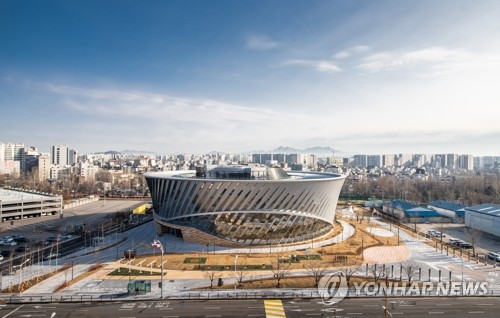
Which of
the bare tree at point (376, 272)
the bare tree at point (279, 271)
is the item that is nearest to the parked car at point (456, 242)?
the bare tree at point (376, 272)

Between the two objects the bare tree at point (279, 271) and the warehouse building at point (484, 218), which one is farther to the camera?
the warehouse building at point (484, 218)

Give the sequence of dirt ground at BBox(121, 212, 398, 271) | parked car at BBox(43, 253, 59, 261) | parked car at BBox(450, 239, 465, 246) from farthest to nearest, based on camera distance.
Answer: parked car at BBox(450, 239, 465, 246)
parked car at BBox(43, 253, 59, 261)
dirt ground at BBox(121, 212, 398, 271)

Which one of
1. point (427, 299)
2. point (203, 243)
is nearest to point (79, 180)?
point (203, 243)

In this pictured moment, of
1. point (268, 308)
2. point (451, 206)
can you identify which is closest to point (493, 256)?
point (268, 308)

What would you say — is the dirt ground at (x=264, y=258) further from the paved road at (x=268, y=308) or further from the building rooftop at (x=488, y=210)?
the building rooftop at (x=488, y=210)

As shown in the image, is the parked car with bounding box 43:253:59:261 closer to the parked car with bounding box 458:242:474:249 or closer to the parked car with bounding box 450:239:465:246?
the parked car with bounding box 450:239:465:246

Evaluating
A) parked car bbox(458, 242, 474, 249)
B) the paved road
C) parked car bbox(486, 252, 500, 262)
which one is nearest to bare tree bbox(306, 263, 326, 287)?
the paved road

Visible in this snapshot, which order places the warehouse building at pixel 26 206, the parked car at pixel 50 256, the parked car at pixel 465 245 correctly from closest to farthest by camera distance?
the parked car at pixel 50 256 < the parked car at pixel 465 245 < the warehouse building at pixel 26 206

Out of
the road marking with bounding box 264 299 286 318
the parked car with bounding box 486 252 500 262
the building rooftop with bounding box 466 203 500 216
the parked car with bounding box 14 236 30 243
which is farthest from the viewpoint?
the building rooftop with bounding box 466 203 500 216
